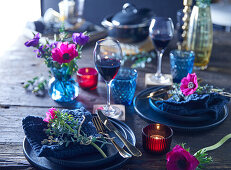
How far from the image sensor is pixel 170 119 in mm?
1082

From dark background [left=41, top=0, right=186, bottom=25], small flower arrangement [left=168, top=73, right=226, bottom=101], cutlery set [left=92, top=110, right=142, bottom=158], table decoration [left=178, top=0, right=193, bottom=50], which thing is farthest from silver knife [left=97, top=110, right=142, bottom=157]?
dark background [left=41, top=0, right=186, bottom=25]

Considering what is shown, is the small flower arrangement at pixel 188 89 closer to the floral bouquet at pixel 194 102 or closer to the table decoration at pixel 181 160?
the floral bouquet at pixel 194 102

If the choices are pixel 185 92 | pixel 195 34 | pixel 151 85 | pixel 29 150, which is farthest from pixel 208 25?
pixel 29 150

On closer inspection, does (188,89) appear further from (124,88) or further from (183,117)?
(124,88)

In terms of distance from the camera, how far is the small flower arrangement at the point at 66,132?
2.85 feet

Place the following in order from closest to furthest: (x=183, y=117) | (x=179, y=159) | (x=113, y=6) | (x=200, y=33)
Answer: (x=179, y=159) → (x=183, y=117) → (x=200, y=33) → (x=113, y=6)

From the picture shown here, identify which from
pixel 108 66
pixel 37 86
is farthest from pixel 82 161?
pixel 37 86

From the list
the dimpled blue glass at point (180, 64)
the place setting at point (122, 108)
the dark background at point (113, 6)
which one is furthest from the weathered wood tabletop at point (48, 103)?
the dark background at point (113, 6)

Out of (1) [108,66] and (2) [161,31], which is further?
(2) [161,31]

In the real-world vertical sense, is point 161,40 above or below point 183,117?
above

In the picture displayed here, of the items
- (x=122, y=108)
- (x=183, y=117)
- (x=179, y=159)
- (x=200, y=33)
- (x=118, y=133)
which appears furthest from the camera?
(x=200, y=33)

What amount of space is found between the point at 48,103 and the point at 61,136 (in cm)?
36

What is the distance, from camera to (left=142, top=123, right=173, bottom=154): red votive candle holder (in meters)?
A: 0.91

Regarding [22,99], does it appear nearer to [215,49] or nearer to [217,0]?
[215,49]
